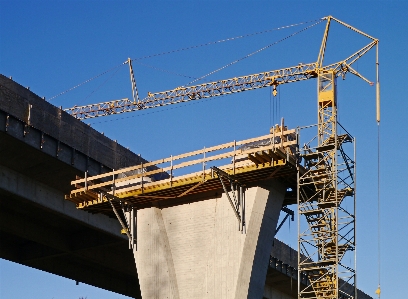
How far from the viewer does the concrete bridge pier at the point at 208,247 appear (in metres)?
43.9

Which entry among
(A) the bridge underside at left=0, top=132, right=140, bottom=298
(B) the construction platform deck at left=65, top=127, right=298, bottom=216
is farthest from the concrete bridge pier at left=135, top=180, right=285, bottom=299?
(A) the bridge underside at left=0, top=132, right=140, bottom=298

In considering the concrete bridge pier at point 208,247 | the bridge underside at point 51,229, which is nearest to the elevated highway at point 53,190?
the bridge underside at point 51,229

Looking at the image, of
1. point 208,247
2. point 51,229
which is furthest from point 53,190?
point 208,247

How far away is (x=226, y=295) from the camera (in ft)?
143

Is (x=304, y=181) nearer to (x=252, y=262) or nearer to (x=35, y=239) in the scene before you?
(x=252, y=262)

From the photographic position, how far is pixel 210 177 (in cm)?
4509

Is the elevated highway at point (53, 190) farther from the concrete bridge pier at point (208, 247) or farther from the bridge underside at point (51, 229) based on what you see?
the concrete bridge pier at point (208, 247)

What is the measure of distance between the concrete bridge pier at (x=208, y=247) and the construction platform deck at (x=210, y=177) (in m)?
0.64

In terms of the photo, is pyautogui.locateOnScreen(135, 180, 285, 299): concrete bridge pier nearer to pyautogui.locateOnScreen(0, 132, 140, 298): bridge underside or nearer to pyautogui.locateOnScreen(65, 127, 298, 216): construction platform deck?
pyautogui.locateOnScreen(65, 127, 298, 216): construction platform deck

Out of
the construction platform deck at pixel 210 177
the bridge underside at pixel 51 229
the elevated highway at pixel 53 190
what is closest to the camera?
the construction platform deck at pixel 210 177

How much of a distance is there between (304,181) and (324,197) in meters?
3.34

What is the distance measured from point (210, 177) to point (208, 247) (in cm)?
361

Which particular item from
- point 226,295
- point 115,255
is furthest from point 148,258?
point 115,255

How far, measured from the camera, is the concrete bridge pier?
43938mm
